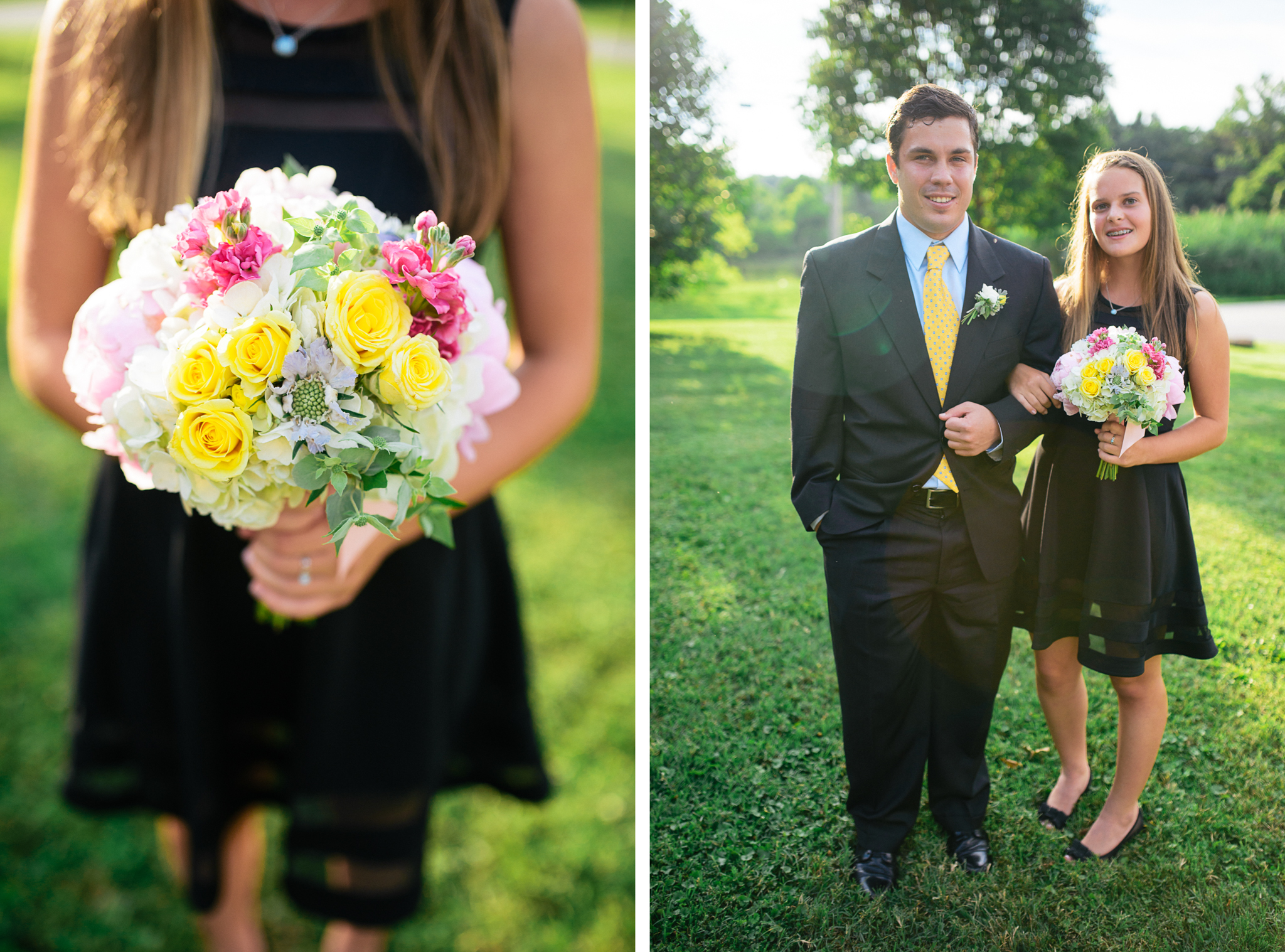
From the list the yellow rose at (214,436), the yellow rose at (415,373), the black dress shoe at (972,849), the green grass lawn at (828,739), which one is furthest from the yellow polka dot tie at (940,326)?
the yellow rose at (214,436)

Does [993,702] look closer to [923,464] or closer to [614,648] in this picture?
[923,464]

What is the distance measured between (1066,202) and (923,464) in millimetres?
716

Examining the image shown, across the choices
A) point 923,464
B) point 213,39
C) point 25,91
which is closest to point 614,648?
point 923,464

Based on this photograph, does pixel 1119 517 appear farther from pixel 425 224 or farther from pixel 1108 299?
pixel 425 224

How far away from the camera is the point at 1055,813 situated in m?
2.11

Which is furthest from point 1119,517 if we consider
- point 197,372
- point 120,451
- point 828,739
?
point 120,451

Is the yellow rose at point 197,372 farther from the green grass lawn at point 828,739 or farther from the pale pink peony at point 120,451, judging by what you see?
the green grass lawn at point 828,739

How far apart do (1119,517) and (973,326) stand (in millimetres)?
579

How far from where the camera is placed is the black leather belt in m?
2.02

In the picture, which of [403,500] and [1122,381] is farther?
[1122,381]

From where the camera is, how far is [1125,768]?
2.07 metres

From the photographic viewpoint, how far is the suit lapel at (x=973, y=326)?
1.98 meters

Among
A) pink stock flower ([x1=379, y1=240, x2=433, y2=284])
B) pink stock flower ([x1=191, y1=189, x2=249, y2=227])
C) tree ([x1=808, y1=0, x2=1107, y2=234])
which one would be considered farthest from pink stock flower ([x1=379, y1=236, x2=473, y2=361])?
tree ([x1=808, y1=0, x2=1107, y2=234])

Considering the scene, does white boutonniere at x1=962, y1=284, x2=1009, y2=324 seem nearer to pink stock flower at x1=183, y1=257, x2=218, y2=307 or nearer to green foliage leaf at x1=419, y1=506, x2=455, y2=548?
green foliage leaf at x1=419, y1=506, x2=455, y2=548
